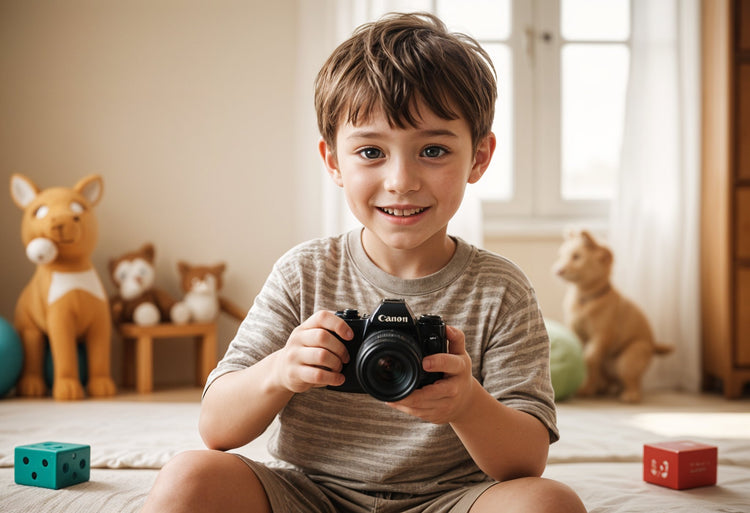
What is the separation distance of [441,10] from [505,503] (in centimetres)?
226

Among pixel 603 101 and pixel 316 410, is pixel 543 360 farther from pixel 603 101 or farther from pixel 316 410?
pixel 603 101

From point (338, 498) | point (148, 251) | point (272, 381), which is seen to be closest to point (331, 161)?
point (272, 381)

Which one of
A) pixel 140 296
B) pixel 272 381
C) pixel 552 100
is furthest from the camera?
pixel 552 100

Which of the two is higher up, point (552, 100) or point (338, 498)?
point (552, 100)

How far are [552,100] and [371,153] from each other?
6.41 feet

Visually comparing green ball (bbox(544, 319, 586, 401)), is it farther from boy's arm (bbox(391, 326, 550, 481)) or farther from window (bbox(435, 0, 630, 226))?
boy's arm (bbox(391, 326, 550, 481))

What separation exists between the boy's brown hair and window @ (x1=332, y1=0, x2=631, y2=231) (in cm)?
175

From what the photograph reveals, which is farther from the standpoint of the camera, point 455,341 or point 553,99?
point 553,99

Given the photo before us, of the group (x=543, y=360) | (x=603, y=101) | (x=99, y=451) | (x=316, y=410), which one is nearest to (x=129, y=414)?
(x=99, y=451)

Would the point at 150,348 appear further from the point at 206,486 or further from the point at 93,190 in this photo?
the point at 206,486

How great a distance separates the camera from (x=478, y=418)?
2.99 ft

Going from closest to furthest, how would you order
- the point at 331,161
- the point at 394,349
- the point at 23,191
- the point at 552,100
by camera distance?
the point at 394,349
the point at 331,161
the point at 23,191
the point at 552,100

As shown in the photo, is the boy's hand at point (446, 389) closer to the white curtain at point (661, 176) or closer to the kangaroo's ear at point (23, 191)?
the kangaroo's ear at point (23, 191)

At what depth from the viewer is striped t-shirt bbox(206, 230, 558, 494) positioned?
1.01 m
